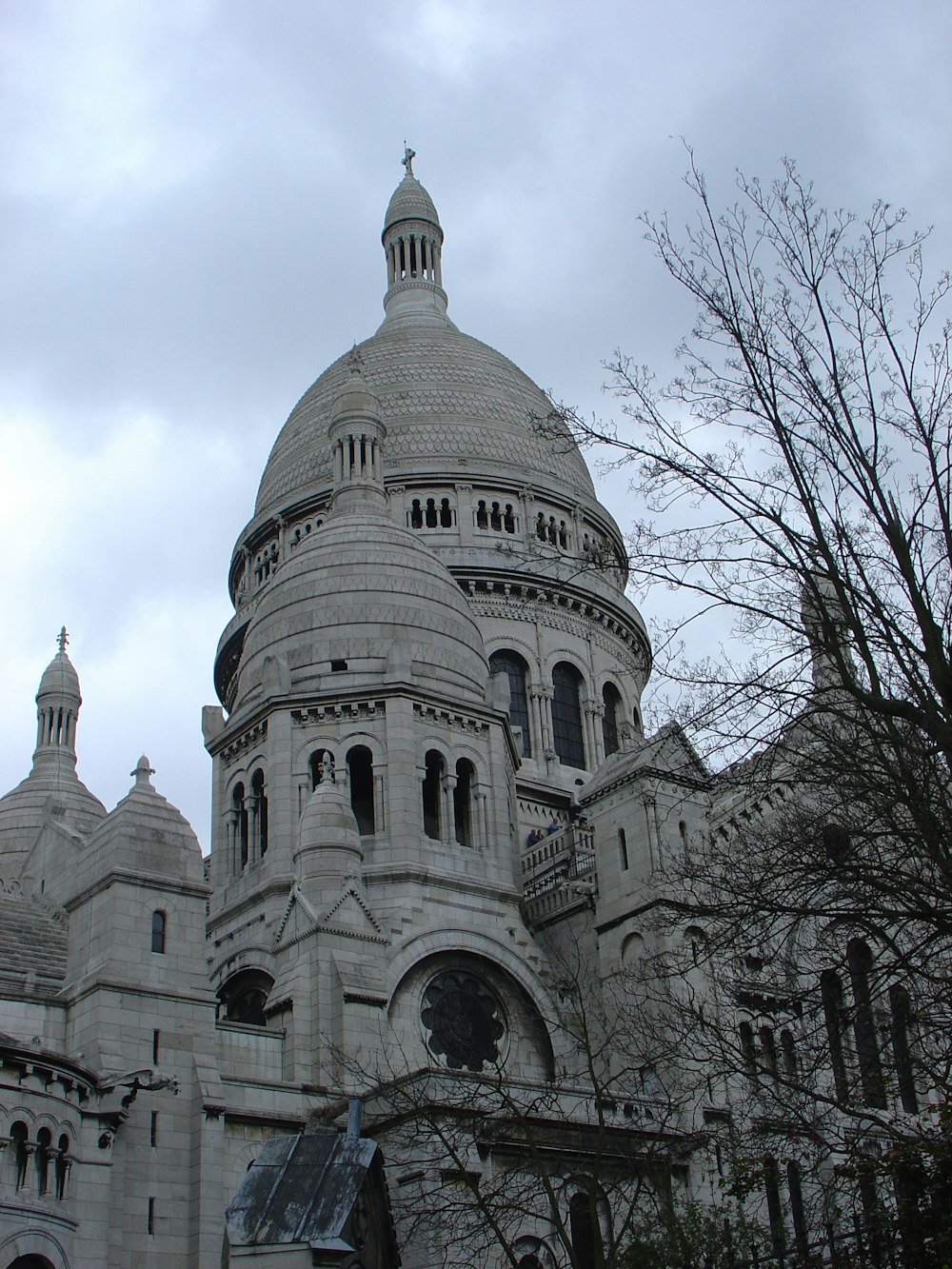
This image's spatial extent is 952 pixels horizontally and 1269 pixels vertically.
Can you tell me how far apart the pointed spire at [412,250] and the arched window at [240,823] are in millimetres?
36448

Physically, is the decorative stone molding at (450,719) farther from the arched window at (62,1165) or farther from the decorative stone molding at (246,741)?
the arched window at (62,1165)

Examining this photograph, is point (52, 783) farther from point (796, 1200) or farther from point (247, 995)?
point (796, 1200)

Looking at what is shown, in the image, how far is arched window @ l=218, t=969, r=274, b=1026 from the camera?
119ft

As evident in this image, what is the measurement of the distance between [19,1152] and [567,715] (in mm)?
32015

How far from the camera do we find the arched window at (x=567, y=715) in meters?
53.8

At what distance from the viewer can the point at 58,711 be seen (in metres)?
53.1

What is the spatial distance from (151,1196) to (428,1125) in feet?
16.3

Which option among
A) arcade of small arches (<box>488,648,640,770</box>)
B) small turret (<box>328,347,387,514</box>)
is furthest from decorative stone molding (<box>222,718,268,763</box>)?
arcade of small arches (<box>488,648,640,770</box>)

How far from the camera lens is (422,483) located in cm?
5738

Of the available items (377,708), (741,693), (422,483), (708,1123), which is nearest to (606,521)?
(422,483)

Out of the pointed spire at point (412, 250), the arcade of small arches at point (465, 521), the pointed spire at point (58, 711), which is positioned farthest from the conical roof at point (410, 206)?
the pointed spire at point (58, 711)

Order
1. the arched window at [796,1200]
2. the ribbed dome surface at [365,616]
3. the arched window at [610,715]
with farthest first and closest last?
the arched window at [610,715] → the ribbed dome surface at [365,616] → the arched window at [796,1200]

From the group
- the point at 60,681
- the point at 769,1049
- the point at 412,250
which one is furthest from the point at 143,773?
the point at 412,250

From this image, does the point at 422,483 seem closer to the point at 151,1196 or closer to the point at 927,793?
the point at 151,1196
